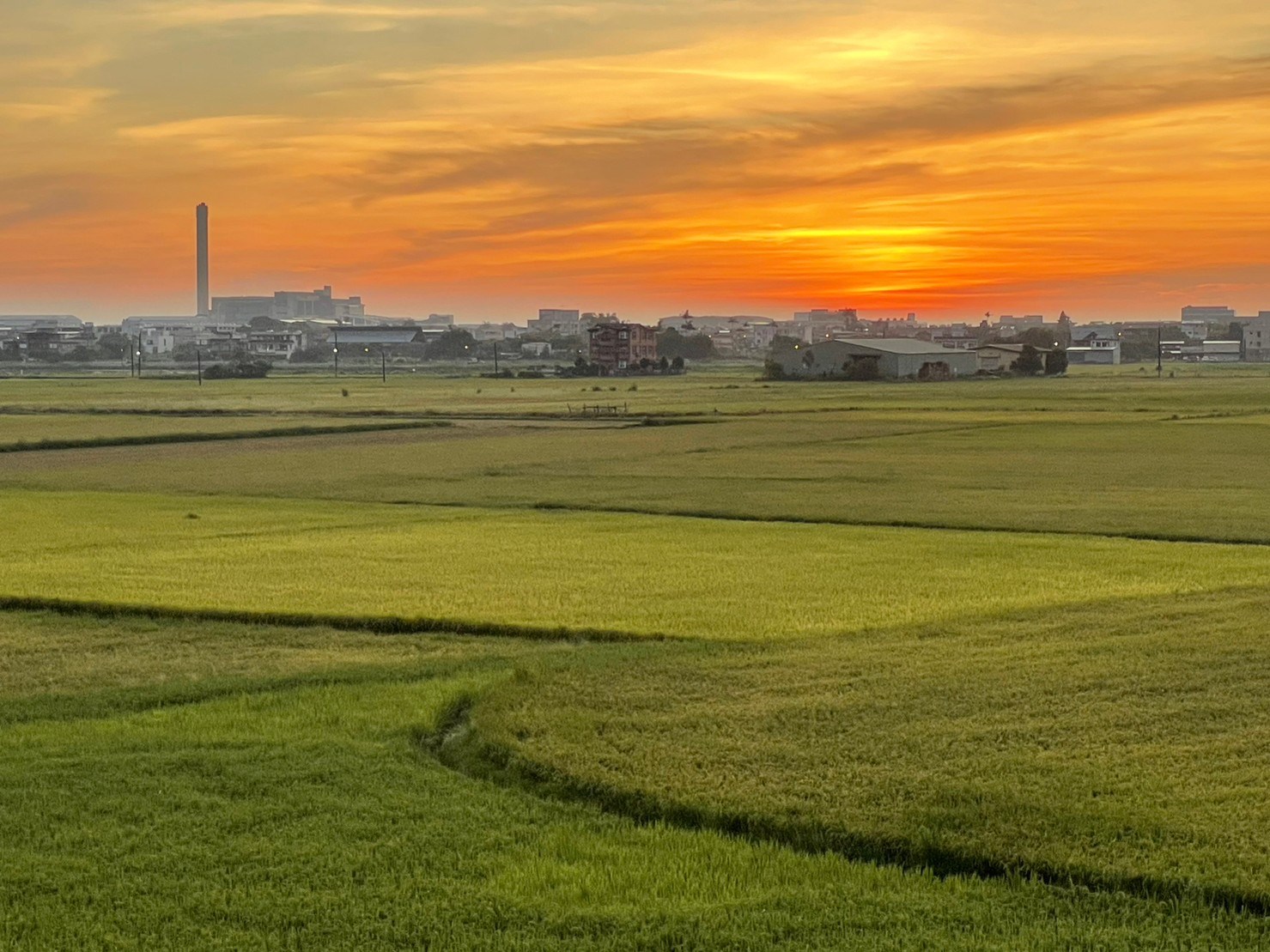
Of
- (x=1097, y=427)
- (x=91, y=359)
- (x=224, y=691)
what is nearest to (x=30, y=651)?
(x=224, y=691)

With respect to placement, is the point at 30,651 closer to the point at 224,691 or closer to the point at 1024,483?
the point at 224,691

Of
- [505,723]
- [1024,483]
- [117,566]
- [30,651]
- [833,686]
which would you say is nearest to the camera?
[505,723]

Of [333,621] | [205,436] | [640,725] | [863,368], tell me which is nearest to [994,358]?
[863,368]

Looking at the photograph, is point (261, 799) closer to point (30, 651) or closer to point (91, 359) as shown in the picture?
point (30, 651)

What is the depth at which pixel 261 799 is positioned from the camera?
9.28 meters

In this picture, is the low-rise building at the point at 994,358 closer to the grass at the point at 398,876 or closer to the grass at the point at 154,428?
the grass at the point at 154,428

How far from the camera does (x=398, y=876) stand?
798cm

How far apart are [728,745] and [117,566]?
41.3 feet

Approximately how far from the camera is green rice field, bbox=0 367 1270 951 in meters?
7.56

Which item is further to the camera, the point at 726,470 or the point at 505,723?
the point at 726,470

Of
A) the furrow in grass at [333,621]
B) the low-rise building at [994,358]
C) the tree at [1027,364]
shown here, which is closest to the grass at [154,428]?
the furrow in grass at [333,621]

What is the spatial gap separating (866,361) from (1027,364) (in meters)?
18.9

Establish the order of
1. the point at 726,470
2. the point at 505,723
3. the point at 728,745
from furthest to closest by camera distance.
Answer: the point at 726,470
the point at 505,723
the point at 728,745

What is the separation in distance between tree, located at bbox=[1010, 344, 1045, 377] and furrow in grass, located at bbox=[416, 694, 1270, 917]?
11489 cm
